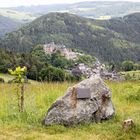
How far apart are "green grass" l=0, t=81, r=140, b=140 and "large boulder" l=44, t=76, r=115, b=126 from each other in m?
0.23

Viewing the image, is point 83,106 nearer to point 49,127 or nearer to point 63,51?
point 49,127

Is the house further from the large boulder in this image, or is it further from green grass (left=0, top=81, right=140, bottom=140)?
the large boulder

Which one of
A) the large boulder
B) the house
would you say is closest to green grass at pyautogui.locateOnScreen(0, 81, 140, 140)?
the large boulder

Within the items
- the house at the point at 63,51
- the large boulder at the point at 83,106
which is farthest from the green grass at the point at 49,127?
the house at the point at 63,51

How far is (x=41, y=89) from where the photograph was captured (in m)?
12.9

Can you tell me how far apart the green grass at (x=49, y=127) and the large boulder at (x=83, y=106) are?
0.23 m

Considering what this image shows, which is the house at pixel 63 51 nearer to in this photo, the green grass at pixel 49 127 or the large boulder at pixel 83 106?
the green grass at pixel 49 127

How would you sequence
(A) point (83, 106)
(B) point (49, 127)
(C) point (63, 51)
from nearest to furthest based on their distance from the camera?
1. (B) point (49, 127)
2. (A) point (83, 106)
3. (C) point (63, 51)

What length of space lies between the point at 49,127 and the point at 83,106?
3.29 ft

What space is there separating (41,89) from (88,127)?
14.7 ft

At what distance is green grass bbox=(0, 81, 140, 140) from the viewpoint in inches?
319

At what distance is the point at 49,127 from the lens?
28.6 ft

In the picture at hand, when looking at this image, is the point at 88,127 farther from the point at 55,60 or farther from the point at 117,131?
the point at 55,60

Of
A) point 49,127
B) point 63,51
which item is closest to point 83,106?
point 49,127
